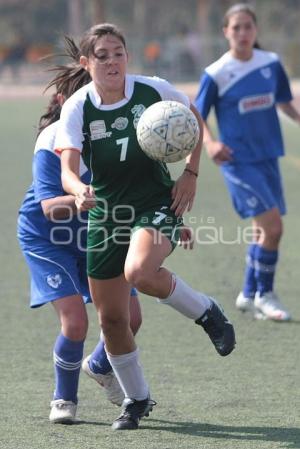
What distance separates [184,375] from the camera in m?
6.33

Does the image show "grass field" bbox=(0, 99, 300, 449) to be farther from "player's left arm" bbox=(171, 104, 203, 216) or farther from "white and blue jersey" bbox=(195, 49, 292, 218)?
"player's left arm" bbox=(171, 104, 203, 216)

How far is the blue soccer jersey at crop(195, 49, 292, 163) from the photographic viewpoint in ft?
26.3

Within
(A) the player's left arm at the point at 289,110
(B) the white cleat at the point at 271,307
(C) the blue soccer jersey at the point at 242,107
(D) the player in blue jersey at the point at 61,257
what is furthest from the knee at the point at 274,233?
(D) the player in blue jersey at the point at 61,257

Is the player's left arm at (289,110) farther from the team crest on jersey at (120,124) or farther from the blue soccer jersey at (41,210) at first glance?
the team crest on jersey at (120,124)

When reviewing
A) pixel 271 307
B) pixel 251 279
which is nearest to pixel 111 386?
pixel 271 307

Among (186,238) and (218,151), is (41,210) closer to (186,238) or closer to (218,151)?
(186,238)

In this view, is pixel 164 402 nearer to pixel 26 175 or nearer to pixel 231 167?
pixel 231 167

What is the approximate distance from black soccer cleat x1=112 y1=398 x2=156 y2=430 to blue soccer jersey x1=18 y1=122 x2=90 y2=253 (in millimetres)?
798

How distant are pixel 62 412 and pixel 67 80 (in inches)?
61.5

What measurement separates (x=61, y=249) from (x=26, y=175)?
10239 millimetres

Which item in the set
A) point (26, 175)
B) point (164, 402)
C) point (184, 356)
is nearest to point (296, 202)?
point (26, 175)

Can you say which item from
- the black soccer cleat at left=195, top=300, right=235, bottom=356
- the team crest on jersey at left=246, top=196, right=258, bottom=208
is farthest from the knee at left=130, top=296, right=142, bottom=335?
the team crest on jersey at left=246, top=196, right=258, bottom=208

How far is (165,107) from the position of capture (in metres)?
4.84

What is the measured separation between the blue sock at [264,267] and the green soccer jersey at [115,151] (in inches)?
121
